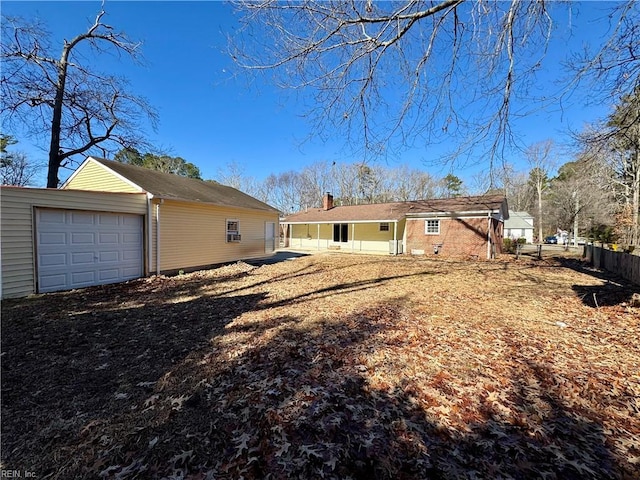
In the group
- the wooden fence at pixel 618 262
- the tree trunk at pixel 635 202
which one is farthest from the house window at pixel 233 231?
the tree trunk at pixel 635 202

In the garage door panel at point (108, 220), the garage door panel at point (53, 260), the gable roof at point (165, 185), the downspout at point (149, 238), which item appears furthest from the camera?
the gable roof at point (165, 185)

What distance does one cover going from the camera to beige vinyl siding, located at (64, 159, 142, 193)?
10824 millimetres

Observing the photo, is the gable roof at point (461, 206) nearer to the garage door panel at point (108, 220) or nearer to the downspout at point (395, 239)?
the downspout at point (395, 239)

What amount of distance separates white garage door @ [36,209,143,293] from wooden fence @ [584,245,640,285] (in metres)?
17.0

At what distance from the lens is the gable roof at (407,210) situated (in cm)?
1756

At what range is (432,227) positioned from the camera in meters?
18.9

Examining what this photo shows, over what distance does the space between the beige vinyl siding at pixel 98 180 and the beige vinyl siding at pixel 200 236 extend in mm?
1686

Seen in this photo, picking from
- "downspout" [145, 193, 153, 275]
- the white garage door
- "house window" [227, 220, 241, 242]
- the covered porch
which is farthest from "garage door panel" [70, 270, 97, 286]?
the covered porch

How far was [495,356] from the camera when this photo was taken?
3.89m

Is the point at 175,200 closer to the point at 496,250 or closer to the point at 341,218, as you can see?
the point at 341,218

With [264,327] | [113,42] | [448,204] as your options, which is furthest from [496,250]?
[113,42]

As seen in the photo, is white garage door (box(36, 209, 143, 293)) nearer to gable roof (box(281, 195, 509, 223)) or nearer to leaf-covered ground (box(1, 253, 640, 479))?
leaf-covered ground (box(1, 253, 640, 479))

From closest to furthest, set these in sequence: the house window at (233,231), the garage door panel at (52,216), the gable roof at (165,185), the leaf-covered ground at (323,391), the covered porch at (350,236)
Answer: the leaf-covered ground at (323,391)
the garage door panel at (52,216)
the gable roof at (165,185)
the house window at (233,231)
the covered porch at (350,236)

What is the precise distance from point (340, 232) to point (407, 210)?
5888 millimetres
